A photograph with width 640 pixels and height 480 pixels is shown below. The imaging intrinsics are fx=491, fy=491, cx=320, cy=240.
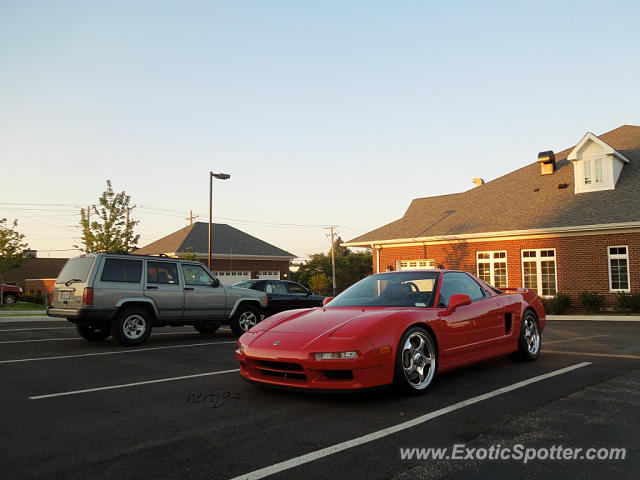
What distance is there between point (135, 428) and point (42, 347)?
23.0 feet

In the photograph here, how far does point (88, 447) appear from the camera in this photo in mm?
3688

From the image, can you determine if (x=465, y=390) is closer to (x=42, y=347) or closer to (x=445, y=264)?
(x=42, y=347)

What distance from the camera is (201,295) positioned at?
11.5m

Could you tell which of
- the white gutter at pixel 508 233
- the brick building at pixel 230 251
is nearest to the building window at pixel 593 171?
the white gutter at pixel 508 233

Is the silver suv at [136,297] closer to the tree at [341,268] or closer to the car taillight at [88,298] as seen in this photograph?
the car taillight at [88,298]

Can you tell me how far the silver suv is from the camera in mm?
9852

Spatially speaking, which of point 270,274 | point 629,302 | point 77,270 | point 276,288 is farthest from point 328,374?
point 270,274

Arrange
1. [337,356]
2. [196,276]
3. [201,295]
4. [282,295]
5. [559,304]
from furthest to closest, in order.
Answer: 1. [559,304]
2. [282,295]
3. [196,276]
4. [201,295]
5. [337,356]

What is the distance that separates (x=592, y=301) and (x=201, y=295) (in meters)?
15.1

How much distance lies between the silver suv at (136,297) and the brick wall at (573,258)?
46.9 feet

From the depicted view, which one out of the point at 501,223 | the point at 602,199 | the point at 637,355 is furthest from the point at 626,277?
the point at 637,355

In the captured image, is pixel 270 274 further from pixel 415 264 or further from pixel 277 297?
pixel 277 297

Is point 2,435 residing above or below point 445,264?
below

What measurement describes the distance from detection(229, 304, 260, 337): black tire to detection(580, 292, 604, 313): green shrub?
43.8ft
